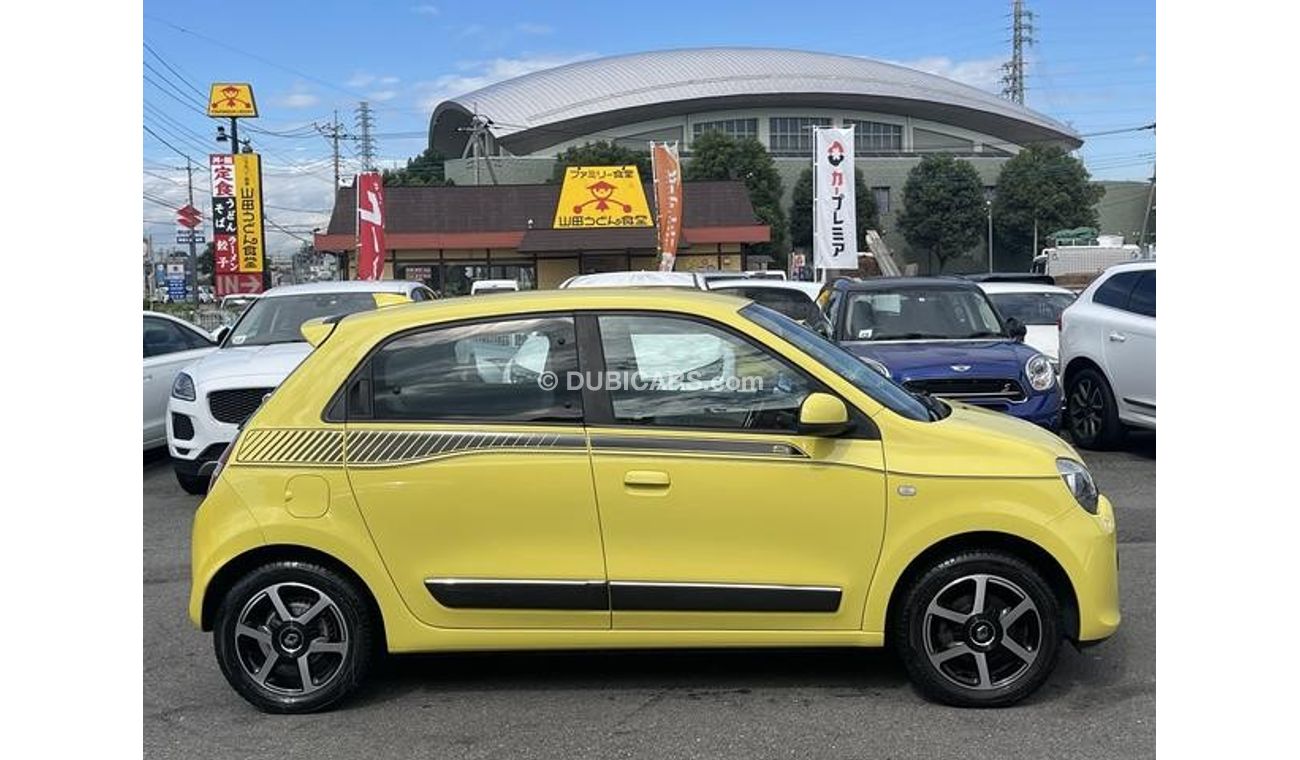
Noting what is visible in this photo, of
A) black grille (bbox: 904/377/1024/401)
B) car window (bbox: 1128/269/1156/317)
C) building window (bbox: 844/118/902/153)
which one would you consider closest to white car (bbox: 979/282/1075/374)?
car window (bbox: 1128/269/1156/317)

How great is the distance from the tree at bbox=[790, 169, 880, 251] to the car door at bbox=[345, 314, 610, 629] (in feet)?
216

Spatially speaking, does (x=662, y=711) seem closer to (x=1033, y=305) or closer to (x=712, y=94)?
(x=1033, y=305)

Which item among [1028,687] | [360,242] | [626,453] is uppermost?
[360,242]

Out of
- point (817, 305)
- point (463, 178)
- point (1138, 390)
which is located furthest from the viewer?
point (463, 178)

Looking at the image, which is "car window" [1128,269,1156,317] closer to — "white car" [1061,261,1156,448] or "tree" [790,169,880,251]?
"white car" [1061,261,1156,448]

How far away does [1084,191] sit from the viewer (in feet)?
234

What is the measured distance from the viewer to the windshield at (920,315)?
9773mm

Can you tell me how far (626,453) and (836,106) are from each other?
316ft

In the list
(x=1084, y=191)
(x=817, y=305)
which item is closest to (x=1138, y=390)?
(x=817, y=305)

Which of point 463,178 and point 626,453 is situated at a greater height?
point 463,178

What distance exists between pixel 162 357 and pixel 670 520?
310 inches

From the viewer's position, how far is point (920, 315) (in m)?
9.98

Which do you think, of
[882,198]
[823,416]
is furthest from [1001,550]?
[882,198]

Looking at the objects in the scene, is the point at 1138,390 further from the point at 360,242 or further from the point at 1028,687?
the point at 360,242
